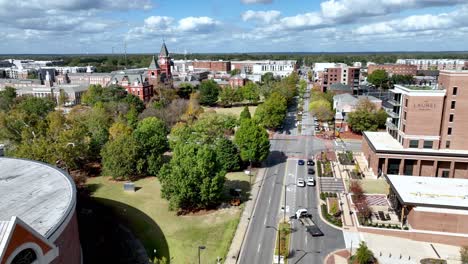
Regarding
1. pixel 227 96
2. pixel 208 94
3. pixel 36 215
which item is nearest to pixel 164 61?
pixel 208 94

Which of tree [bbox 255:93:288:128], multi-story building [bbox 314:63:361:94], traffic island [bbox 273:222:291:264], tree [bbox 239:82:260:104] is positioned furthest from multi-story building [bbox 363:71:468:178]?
multi-story building [bbox 314:63:361:94]

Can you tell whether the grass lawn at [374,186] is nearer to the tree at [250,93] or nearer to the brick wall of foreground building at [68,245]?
the brick wall of foreground building at [68,245]

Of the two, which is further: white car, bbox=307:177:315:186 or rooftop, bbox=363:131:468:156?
white car, bbox=307:177:315:186

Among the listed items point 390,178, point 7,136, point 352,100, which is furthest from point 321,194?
point 7,136

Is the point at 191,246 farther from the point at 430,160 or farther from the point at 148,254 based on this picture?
the point at 430,160

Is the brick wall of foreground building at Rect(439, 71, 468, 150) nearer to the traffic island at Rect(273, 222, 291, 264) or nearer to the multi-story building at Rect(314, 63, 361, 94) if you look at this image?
the traffic island at Rect(273, 222, 291, 264)

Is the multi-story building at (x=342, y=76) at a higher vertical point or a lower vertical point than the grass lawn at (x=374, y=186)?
higher

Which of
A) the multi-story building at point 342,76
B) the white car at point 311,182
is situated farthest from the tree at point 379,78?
the white car at point 311,182

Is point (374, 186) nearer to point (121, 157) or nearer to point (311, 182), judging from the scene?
point (311, 182)
